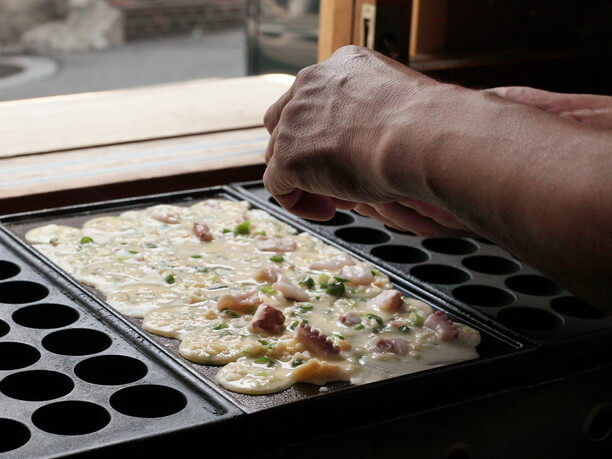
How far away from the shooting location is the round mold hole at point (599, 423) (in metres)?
2.03

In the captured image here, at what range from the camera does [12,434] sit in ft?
5.02

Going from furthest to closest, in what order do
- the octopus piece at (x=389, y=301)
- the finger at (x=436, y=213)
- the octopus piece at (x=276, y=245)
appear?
the octopus piece at (x=276, y=245) → the octopus piece at (x=389, y=301) → the finger at (x=436, y=213)

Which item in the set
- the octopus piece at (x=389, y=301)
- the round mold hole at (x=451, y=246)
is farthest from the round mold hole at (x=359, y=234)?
the octopus piece at (x=389, y=301)

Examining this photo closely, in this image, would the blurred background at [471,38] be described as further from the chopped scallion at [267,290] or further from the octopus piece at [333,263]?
the chopped scallion at [267,290]

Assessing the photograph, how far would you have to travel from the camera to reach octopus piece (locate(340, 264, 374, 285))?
7.15 feet

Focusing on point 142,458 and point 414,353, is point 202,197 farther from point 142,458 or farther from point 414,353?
point 142,458

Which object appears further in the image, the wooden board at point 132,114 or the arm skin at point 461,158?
the wooden board at point 132,114

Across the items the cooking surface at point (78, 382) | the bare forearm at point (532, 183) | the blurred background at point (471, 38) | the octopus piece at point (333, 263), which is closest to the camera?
the bare forearm at point (532, 183)

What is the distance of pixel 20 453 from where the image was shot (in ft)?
4.56

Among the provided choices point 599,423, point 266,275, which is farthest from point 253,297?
point 599,423

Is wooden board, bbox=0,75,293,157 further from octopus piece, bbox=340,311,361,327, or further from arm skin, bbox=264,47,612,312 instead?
arm skin, bbox=264,47,612,312

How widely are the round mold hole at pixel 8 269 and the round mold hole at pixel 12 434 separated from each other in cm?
66

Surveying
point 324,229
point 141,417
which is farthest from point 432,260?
point 141,417

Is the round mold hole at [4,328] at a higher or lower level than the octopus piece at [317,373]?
lower
